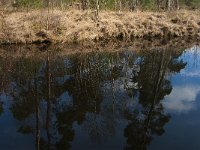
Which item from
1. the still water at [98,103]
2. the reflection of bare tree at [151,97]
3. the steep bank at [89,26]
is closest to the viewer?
the still water at [98,103]

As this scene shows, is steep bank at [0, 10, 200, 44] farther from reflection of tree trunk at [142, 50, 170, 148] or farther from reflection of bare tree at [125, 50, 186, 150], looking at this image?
reflection of bare tree at [125, 50, 186, 150]

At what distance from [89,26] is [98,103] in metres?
25.0

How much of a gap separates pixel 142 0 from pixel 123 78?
48.3 metres

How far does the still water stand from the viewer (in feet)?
51.1

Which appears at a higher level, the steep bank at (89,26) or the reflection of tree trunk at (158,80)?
the steep bank at (89,26)

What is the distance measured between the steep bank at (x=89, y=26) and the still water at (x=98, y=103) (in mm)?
8476

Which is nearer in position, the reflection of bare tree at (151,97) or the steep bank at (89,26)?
the reflection of bare tree at (151,97)

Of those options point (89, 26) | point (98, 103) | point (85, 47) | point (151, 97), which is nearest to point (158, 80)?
point (151, 97)

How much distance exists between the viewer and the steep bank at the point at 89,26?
40.9m

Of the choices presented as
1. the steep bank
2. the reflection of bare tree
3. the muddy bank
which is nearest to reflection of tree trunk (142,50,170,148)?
the reflection of bare tree

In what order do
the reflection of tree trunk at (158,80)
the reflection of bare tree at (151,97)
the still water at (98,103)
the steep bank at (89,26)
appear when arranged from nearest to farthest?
the still water at (98,103), the reflection of bare tree at (151,97), the reflection of tree trunk at (158,80), the steep bank at (89,26)

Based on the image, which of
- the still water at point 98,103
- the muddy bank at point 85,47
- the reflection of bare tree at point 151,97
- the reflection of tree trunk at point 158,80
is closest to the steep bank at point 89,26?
the muddy bank at point 85,47

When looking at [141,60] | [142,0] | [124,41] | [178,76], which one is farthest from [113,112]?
[142,0]

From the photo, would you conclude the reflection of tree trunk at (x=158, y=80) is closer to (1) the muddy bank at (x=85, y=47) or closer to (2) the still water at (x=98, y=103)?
(2) the still water at (x=98, y=103)
